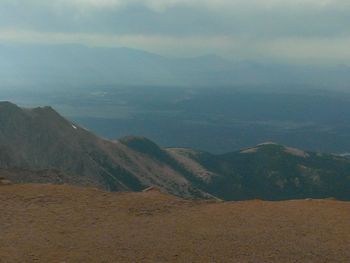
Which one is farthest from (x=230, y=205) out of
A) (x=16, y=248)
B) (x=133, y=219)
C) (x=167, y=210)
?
(x=16, y=248)

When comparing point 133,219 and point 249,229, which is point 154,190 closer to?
point 133,219

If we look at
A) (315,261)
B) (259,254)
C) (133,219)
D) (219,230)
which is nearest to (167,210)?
(133,219)

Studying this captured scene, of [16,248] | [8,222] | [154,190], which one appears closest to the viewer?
[16,248]

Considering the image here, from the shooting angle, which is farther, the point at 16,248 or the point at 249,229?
the point at 249,229

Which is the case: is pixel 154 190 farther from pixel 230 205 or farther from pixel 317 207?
pixel 317 207

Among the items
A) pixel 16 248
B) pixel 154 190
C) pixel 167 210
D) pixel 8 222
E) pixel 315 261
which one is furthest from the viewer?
pixel 154 190

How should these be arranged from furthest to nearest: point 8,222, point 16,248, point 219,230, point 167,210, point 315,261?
point 167,210
point 8,222
point 219,230
point 16,248
point 315,261
